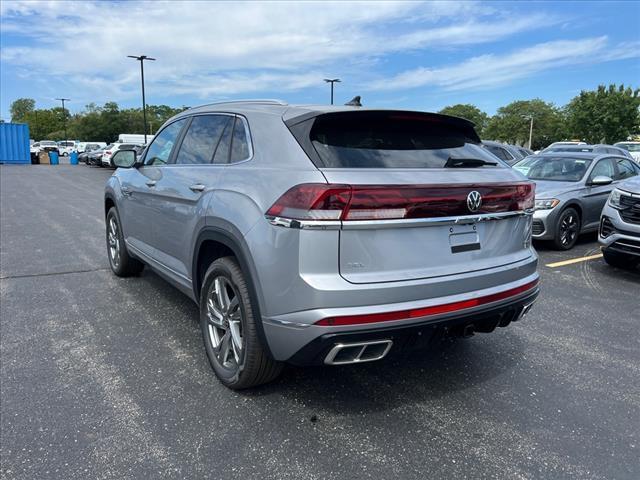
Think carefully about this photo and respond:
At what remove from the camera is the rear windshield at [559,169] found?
27.0 feet

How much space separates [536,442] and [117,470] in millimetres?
2157

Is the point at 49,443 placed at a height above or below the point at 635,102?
below

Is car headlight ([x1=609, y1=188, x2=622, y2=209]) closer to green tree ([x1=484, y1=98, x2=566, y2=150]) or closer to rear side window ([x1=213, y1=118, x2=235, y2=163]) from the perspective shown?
rear side window ([x1=213, y1=118, x2=235, y2=163])

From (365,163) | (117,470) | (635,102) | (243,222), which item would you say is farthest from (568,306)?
(635,102)

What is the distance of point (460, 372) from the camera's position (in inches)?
133

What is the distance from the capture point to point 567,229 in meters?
7.70

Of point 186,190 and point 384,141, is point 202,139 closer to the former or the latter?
point 186,190

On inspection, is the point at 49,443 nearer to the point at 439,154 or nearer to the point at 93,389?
the point at 93,389

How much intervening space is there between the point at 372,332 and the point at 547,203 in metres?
6.10

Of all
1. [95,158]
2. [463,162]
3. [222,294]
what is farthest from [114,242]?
[95,158]

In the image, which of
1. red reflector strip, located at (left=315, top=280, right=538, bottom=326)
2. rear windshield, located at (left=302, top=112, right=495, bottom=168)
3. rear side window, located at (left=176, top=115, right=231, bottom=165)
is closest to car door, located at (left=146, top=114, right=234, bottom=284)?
rear side window, located at (left=176, top=115, right=231, bottom=165)

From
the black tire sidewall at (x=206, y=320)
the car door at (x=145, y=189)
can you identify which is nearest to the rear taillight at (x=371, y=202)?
the black tire sidewall at (x=206, y=320)

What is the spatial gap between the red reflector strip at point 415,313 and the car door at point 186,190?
1.32 meters

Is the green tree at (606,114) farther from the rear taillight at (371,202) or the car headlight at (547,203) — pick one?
the rear taillight at (371,202)
